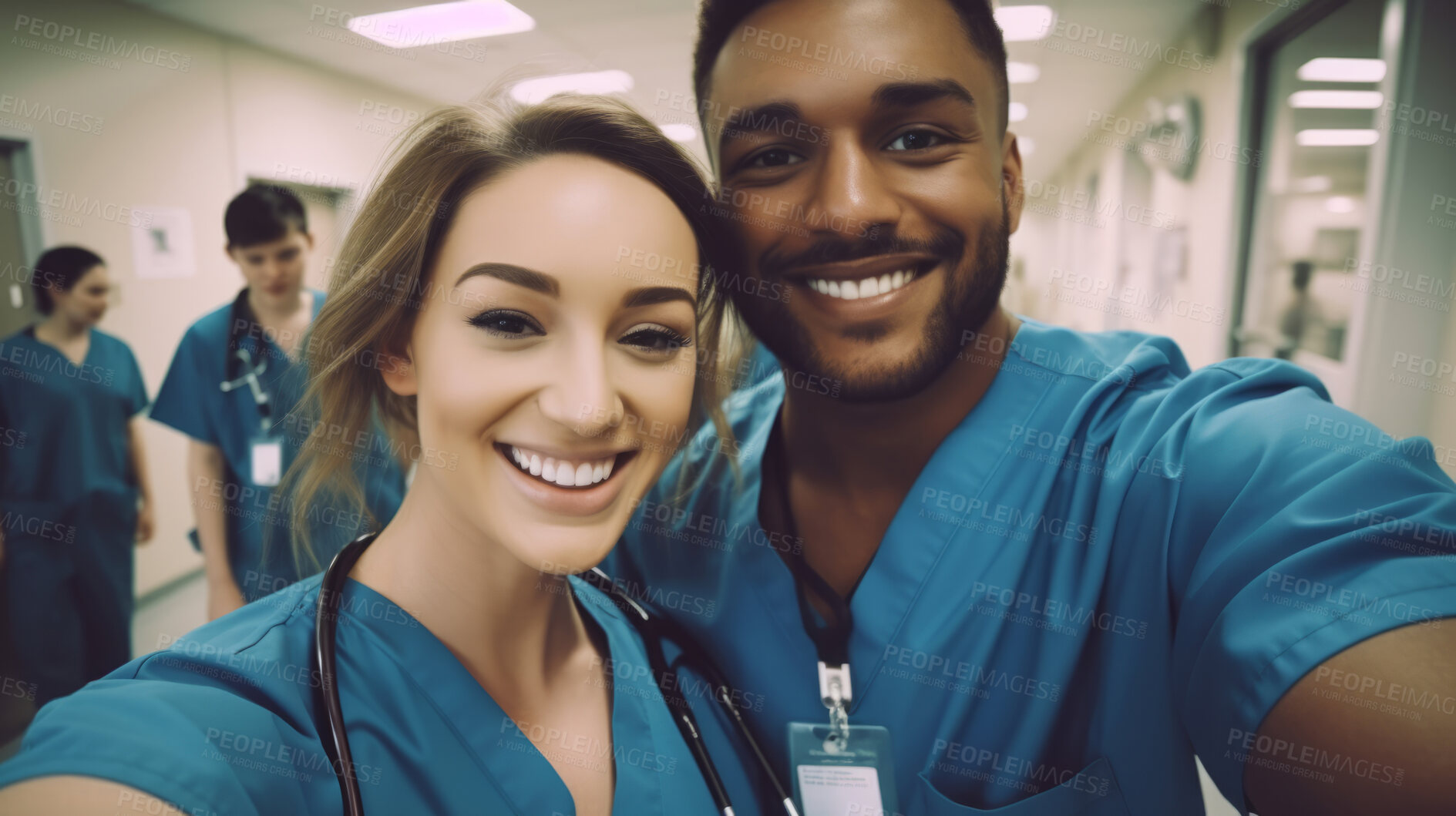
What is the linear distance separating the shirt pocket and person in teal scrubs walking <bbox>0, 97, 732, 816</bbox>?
336 mm

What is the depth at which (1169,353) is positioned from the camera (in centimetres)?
96

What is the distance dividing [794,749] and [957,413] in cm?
53

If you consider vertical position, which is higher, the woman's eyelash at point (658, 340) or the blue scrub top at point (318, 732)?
the woman's eyelash at point (658, 340)

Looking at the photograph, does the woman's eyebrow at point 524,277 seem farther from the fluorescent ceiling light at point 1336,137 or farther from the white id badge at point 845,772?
the fluorescent ceiling light at point 1336,137

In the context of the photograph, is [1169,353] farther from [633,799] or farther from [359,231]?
[359,231]

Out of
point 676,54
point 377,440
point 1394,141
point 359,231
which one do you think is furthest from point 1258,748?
point 676,54

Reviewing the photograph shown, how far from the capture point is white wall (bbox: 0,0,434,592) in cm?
322

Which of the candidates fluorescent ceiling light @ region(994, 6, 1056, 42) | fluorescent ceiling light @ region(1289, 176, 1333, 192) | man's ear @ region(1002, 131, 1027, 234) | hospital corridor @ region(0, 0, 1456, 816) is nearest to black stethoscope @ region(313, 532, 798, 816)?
hospital corridor @ region(0, 0, 1456, 816)

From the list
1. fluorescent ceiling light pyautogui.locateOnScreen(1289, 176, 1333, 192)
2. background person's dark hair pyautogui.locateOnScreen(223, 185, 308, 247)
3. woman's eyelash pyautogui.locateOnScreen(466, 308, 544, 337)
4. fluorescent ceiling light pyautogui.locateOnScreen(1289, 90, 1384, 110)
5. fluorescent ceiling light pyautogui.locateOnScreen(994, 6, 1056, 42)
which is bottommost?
woman's eyelash pyautogui.locateOnScreen(466, 308, 544, 337)

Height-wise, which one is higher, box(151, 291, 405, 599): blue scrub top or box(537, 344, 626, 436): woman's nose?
box(537, 344, 626, 436): woman's nose

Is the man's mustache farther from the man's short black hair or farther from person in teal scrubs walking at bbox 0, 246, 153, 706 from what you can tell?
person in teal scrubs walking at bbox 0, 246, 153, 706

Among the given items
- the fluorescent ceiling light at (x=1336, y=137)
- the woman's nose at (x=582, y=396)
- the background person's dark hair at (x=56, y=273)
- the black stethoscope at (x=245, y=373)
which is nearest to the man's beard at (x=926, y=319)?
the woman's nose at (x=582, y=396)

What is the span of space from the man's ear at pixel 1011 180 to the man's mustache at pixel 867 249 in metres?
0.17

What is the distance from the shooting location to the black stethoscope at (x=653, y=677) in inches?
24.0
